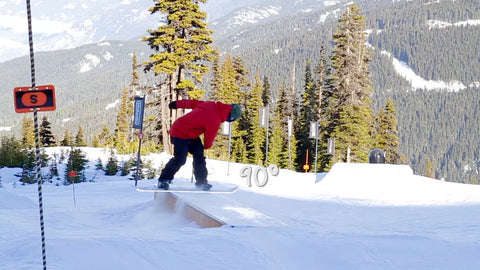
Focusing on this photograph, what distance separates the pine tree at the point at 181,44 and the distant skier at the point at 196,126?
66.6 feet

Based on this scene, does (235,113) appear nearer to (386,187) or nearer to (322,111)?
(386,187)

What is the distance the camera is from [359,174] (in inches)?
611

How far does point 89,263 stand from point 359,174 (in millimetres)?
11025

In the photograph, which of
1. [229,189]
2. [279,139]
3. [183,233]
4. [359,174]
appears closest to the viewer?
[183,233]

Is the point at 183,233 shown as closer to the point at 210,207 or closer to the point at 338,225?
the point at 210,207

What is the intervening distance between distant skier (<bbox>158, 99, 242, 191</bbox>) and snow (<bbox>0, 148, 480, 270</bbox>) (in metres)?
0.80

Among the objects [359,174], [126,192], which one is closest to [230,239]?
[126,192]

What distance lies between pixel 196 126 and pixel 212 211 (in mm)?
1657

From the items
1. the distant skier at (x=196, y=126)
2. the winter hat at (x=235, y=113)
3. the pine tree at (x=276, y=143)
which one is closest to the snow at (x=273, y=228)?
the distant skier at (x=196, y=126)

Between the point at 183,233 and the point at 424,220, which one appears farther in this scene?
the point at 424,220

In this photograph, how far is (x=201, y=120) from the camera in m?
9.48

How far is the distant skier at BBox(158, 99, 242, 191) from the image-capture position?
943 cm

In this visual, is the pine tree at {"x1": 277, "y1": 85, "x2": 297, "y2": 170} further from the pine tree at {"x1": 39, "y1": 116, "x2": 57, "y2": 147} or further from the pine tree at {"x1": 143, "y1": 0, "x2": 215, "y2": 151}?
the pine tree at {"x1": 143, "y1": 0, "x2": 215, "y2": 151}

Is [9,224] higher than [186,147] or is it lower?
lower
